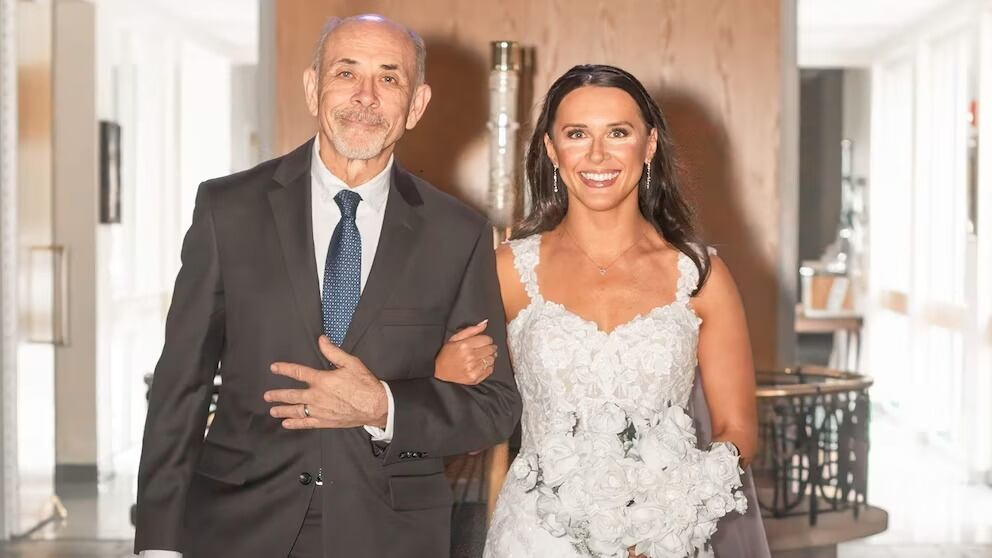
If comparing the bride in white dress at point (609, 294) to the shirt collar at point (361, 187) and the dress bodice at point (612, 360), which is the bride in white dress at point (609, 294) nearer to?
the dress bodice at point (612, 360)

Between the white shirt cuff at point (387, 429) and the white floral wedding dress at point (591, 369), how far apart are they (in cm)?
50

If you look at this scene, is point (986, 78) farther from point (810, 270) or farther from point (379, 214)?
point (379, 214)

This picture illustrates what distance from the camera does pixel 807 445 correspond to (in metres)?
5.86

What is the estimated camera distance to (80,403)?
8.05 metres

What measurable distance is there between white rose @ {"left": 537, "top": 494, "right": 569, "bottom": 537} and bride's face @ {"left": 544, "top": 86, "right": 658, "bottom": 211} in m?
0.68

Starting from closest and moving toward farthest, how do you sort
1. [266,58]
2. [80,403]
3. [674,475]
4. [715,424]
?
[674,475] < [715,424] < [266,58] < [80,403]

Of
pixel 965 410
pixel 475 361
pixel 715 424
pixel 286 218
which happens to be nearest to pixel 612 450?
pixel 475 361

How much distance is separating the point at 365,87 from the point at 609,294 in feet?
2.54

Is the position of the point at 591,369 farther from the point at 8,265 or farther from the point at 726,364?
the point at 8,265

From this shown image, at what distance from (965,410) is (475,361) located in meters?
7.15

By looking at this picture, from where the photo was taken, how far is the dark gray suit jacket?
2.18 m

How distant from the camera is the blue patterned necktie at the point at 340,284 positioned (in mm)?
2225

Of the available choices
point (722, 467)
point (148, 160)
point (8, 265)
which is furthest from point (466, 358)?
point (148, 160)

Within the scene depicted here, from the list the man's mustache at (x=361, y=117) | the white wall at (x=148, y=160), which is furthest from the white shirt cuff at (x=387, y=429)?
the white wall at (x=148, y=160)
